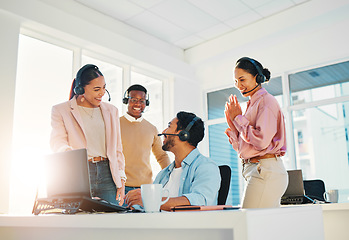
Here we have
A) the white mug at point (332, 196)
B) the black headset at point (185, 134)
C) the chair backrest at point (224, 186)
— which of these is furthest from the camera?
the white mug at point (332, 196)

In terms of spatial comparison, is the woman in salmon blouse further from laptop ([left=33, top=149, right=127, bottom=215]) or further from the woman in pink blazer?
laptop ([left=33, top=149, right=127, bottom=215])

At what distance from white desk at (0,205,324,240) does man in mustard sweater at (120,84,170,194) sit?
173 centimetres

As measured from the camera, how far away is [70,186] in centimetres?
125

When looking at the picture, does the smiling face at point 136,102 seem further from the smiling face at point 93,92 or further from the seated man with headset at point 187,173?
the seated man with headset at point 187,173

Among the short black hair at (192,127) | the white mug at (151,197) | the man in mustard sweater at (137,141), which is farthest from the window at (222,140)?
the white mug at (151,197)

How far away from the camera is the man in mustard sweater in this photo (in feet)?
9.93

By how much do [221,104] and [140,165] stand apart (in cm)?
325

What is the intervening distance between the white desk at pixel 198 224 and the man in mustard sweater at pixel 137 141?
1730 millimetres

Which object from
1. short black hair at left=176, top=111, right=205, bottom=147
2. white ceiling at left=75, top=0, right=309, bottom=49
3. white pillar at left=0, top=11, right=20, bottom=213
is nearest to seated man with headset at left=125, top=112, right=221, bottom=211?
short black hair at left=176, top=111, right=205, bottom=147

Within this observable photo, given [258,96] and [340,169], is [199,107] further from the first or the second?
[258,96]

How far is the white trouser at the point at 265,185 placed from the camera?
184cm

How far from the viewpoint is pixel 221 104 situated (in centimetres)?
607

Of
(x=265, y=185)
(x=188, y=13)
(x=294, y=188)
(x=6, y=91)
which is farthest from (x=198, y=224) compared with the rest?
(x=188, y=13)

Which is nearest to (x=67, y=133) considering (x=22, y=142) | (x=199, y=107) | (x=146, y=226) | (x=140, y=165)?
(x=140, y=165)
